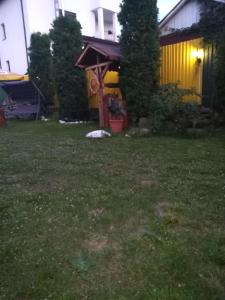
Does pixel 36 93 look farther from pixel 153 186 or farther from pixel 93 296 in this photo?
pixel 93 296

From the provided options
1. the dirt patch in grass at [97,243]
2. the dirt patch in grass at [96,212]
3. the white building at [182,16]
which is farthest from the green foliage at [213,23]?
the dirt patch in grass at [97,243]

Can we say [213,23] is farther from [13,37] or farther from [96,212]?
[13,37]

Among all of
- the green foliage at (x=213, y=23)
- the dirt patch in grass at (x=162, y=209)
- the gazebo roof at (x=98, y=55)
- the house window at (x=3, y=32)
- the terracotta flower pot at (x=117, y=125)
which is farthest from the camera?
the house window at (x=3, y=32)

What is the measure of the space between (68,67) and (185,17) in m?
4.70

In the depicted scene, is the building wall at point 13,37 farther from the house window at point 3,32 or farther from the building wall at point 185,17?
the building wall at point 185,17

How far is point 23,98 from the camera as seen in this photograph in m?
11.2

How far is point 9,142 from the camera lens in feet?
21.3

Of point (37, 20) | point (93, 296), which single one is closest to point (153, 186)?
point (93, 296)

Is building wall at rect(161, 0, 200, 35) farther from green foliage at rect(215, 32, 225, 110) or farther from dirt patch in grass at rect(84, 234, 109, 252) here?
dirt patch in grass at rect(84, 234, 109, 252)

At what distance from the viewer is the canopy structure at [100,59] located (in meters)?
7.40

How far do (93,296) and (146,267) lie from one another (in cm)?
43

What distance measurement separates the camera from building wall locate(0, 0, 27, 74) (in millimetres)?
16219

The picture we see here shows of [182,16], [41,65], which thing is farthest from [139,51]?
[41,65]

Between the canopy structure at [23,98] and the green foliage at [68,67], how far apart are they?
165 cm
